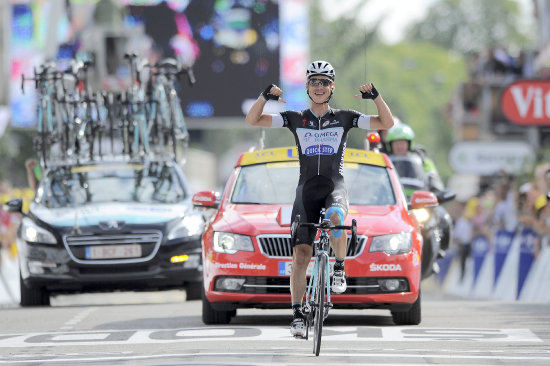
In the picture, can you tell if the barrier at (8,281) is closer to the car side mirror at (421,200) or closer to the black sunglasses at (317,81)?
the car side mirror at (421,200)

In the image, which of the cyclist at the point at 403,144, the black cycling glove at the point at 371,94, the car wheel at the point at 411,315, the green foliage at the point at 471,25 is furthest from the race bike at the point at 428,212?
the green foliage at the point at 471,25

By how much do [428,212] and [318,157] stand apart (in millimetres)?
5820

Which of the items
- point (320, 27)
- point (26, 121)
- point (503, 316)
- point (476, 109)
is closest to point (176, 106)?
point (503, 316)

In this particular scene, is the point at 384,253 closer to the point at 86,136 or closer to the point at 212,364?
the point at 212,364

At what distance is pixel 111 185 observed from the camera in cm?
2119

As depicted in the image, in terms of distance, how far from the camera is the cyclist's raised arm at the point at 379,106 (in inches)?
530

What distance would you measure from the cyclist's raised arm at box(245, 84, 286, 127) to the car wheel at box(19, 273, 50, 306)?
732 cm

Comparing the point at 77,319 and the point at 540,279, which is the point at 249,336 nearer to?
the point at 77,319

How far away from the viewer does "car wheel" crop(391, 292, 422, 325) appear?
1562 centimetres

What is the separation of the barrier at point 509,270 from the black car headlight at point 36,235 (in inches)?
264

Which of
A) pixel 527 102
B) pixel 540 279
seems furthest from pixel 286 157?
pixel 527 102

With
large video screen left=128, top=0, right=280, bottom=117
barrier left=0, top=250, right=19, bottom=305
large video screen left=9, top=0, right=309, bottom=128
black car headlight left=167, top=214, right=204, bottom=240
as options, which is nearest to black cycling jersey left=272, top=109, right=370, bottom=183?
black car headlight left=167, top=214, right=204, bottom=240

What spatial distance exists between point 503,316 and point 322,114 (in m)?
4.15

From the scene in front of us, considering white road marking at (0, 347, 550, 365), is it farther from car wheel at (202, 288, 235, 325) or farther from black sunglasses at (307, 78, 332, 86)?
car wheel at (202, 288, 235, 325)
